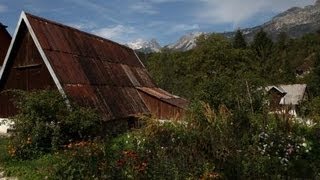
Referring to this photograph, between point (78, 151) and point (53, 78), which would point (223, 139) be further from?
point (53, 78)

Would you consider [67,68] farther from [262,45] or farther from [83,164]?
[262,45]

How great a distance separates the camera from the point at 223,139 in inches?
448

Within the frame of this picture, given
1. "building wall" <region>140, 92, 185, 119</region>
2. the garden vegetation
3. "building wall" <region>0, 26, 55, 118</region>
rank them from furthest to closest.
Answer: "building wall" <region>140, 92, 185, 119</region> → "building wall" <region>0, 26, 55, 118</region> → the garden vegetation

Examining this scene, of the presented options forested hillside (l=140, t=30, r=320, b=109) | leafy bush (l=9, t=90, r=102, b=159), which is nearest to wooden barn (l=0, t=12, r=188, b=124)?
leafy bush (l=9, t=90, r=102, b=159)

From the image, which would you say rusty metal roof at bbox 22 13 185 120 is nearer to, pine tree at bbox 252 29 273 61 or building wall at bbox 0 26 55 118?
building wall at bbox 0 26 55 118

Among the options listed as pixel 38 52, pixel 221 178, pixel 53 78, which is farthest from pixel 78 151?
pixel 38 52

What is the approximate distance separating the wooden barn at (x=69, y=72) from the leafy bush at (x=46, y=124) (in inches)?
62.8

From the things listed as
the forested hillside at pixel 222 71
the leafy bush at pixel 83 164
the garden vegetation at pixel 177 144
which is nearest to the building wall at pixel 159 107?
the forested hillside at pixel 222 71

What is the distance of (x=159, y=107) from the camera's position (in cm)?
2714

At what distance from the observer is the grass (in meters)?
13.1

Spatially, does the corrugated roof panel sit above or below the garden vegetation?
above

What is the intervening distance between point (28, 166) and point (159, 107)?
13505 mm

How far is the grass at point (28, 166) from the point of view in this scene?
13.1 metres

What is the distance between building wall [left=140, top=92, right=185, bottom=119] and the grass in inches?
457
